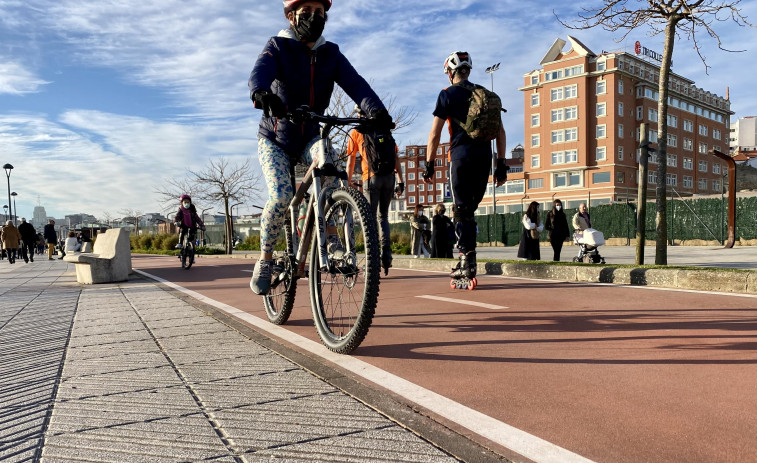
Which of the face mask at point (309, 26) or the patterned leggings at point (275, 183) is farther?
the patterned leggings at point (275, 183)

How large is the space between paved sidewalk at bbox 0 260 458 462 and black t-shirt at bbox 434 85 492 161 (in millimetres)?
3267

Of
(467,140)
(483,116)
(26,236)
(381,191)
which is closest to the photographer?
(483,116)

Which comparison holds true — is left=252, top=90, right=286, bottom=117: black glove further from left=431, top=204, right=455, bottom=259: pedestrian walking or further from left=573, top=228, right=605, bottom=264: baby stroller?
left=431, top=204, right=455, bottom=259: pedestrian walking

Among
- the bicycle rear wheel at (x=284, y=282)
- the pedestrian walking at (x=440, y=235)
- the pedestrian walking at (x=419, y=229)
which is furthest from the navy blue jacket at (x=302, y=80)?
the pedestrian walking at (x=419, y=229)

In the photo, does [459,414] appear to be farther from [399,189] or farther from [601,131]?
[601,131]

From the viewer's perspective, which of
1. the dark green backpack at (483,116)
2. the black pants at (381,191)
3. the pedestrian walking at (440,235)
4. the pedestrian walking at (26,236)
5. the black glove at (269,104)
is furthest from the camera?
the pedestrian walking at (26,236)

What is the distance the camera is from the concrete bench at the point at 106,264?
34.1ft

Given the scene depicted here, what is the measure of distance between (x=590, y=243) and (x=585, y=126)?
202 ft

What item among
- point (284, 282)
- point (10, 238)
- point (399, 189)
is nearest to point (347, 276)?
point (284, 282)

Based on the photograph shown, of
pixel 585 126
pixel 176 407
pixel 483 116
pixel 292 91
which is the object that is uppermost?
pixel 585 126

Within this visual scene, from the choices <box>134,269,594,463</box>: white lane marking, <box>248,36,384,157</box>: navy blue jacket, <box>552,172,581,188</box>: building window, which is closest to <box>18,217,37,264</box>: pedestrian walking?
<box>248,36,384,157</box>: navy blue jacket

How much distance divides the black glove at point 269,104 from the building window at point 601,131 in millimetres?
72069

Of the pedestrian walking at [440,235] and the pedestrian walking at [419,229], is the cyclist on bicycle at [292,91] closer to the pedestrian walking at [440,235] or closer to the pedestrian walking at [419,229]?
the pedestrian walking at [440,235]

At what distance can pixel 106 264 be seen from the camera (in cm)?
1066
